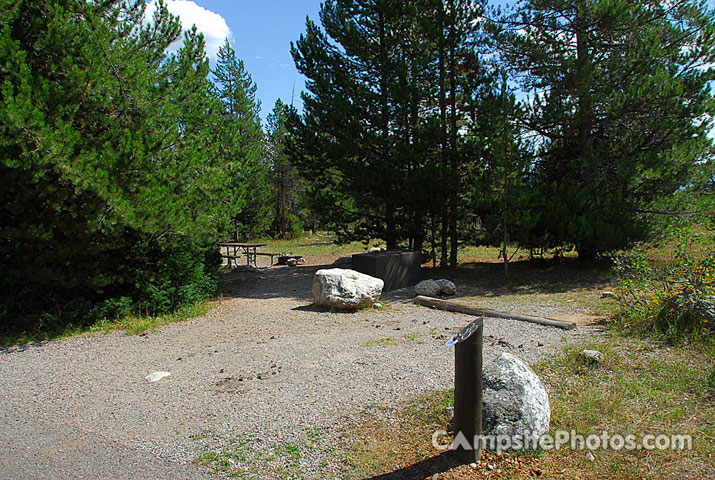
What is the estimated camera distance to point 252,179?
1008 inches

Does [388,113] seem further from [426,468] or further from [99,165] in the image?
[426,468]

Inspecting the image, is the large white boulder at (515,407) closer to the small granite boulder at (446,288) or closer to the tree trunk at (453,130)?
the small granite boulder at (446,288)

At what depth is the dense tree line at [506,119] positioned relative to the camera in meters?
11.4

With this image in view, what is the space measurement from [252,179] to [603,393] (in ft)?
75.6

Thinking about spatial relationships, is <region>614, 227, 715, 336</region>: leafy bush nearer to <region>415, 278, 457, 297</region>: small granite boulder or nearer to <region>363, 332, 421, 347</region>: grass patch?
<region>363, 332, 421, 347</region>: grass patch

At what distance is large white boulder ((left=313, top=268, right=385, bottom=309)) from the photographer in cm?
883

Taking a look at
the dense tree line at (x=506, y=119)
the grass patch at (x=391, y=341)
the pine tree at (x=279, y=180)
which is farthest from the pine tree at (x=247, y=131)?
the grass patch at (x=391, y=341)

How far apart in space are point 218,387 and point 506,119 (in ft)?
32.0

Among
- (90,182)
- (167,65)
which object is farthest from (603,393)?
(167,65)

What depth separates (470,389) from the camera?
11.0 feet

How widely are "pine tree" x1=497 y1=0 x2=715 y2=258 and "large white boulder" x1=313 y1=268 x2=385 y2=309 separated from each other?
519 centimetres

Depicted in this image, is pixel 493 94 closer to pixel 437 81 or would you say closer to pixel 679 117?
pixel 437 81

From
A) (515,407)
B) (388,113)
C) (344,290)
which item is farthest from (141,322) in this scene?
(388,113)

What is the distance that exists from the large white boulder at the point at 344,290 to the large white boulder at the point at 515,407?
17.1ft
